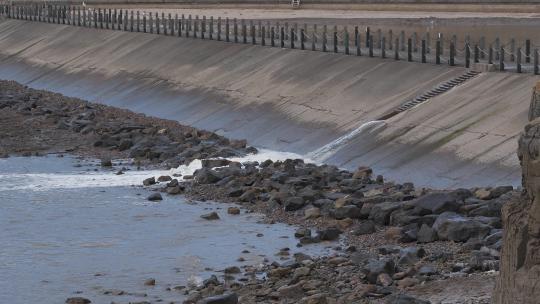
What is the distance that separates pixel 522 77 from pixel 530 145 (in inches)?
936

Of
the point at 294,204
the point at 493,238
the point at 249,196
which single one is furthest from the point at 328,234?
the point at 249,196

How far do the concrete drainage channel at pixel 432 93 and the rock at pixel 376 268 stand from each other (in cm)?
1656

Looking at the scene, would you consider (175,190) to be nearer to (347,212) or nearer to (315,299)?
(347,212)

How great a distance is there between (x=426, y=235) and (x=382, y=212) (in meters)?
2.10

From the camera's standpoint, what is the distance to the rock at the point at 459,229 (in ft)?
65.0

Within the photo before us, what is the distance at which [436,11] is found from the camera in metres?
83.6

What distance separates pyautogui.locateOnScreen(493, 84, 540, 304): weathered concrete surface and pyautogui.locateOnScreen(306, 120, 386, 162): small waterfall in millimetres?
21277

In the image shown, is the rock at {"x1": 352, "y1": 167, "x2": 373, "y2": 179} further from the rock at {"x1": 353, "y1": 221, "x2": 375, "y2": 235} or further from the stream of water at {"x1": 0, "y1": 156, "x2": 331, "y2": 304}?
the rock at {"x1": 353, "y1": 221, "x2": 375, "y2": 235}

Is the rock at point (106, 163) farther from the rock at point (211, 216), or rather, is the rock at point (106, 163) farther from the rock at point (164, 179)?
the rock at point (211, 216)

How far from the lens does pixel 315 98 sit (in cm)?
3916

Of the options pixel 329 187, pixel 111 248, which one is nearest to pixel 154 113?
pixel 329 187

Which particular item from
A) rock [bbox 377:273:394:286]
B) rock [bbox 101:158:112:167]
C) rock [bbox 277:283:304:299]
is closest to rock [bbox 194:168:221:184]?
rock [bbox 101:158:112:167]

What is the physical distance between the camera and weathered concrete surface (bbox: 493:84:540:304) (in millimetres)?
9984

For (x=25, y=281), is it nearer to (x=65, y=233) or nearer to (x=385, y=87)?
(x=65, y=233)
